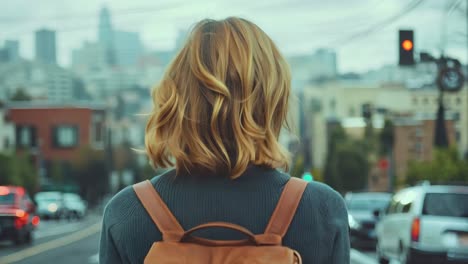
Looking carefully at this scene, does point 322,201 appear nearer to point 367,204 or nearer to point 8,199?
point 8,199

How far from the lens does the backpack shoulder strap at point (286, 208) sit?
2.82m

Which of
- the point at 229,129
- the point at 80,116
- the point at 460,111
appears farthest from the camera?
the point at 80,116

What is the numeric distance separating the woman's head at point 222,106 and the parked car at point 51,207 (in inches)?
2184

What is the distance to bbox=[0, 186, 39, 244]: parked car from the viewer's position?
91.8 feet

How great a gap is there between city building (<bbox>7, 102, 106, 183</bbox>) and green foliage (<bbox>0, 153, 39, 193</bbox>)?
2628 cm

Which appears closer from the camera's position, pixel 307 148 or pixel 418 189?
pixel 418 189

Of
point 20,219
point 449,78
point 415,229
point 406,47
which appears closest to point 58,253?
point 20,219

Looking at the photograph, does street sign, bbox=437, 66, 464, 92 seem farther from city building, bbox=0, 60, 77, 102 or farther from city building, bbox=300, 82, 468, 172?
city building, bbox=0, 60, 77, 102

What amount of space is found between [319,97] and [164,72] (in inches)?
5543

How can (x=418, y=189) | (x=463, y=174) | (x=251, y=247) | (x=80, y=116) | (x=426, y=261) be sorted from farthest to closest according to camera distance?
(x=80, y=116) → (x=463, y=174) → (x=418, y=189) → (x=426, y=261) → (x=251, y=247)

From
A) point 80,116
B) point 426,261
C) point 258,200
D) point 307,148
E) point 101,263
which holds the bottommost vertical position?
point 307,148

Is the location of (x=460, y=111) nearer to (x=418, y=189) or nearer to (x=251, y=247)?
(x=418, y=189)

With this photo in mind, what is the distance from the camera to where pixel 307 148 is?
425 ft

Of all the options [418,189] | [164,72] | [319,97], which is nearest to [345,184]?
[319,97]
